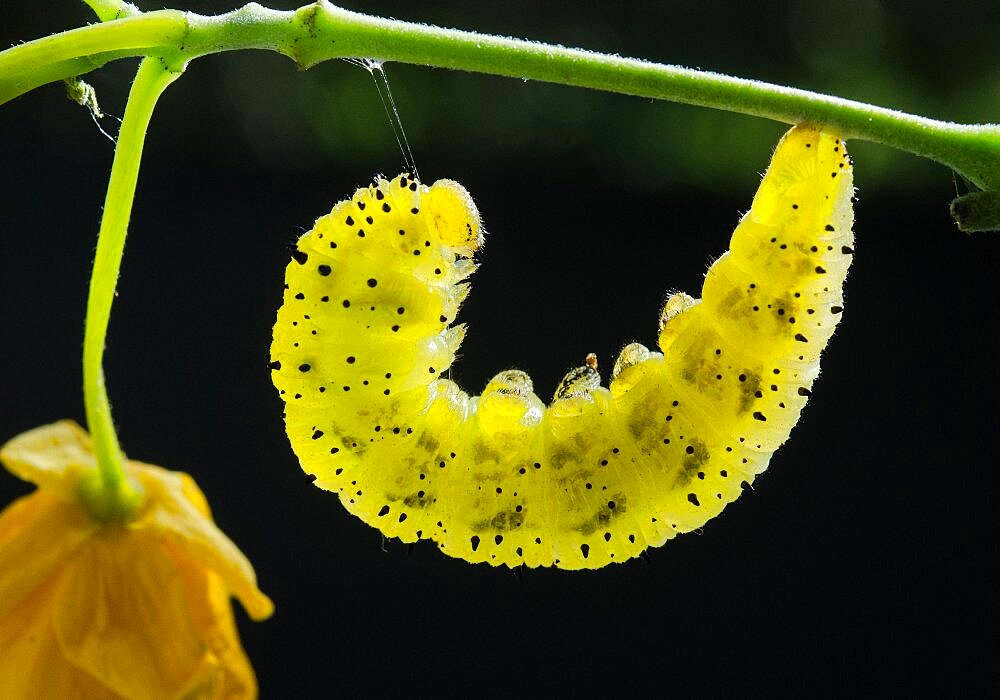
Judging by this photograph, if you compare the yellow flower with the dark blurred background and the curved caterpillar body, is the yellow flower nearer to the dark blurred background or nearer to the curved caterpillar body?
the curved caterpillar body

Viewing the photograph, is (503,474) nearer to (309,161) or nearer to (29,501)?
(29,501)

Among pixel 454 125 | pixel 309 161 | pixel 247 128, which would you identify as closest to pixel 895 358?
pixel 454 125

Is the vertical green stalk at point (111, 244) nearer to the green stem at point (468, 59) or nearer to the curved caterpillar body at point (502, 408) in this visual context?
the green stem at point (468, 59)

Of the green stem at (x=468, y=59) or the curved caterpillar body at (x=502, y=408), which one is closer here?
the green stem at (x=468, y=59)

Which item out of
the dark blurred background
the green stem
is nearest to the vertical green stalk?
the green stem

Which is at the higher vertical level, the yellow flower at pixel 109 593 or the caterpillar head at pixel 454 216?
the caterpillar head at pixel 454 216

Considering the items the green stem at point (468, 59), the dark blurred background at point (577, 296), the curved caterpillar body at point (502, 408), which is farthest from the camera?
the dark blurred background at point (577, 296)

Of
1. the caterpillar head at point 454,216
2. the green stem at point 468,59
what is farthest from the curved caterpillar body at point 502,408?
the green stem at point 468,59
